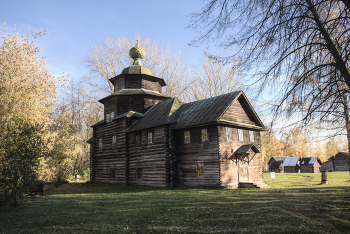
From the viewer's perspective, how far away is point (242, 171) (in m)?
21.4

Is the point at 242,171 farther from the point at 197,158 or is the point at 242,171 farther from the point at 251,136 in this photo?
the point at 197,158

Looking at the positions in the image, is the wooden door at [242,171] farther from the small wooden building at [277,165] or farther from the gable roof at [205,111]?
the small wooden building at [277,165]

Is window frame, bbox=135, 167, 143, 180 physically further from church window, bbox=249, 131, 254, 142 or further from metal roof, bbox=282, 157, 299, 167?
metal roof, bbox=282, 157, 299, 167

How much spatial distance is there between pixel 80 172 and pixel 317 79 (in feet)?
140

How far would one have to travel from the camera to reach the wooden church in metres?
20.2

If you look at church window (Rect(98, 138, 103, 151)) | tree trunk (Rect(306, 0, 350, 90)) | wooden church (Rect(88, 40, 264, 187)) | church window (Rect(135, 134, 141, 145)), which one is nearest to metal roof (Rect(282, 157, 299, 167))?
wooden church (Rect(88, 40, 264, 187))

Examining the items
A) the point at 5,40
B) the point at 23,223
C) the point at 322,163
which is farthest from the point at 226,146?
the point at 322,163

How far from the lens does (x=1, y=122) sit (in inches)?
559

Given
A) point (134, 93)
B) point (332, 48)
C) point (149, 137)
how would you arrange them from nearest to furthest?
point (332, 48) < point (149, 137) < point (134, 93)

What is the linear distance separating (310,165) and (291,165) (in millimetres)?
3886

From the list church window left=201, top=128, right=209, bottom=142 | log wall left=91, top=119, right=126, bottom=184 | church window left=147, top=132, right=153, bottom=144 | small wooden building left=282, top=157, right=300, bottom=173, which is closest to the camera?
church window left=201, top=128, right=209, bottom=142

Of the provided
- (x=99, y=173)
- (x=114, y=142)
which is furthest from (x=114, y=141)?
(x=99, y=173)

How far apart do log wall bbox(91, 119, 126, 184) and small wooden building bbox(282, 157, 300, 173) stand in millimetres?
44969

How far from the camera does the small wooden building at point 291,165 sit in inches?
2244
